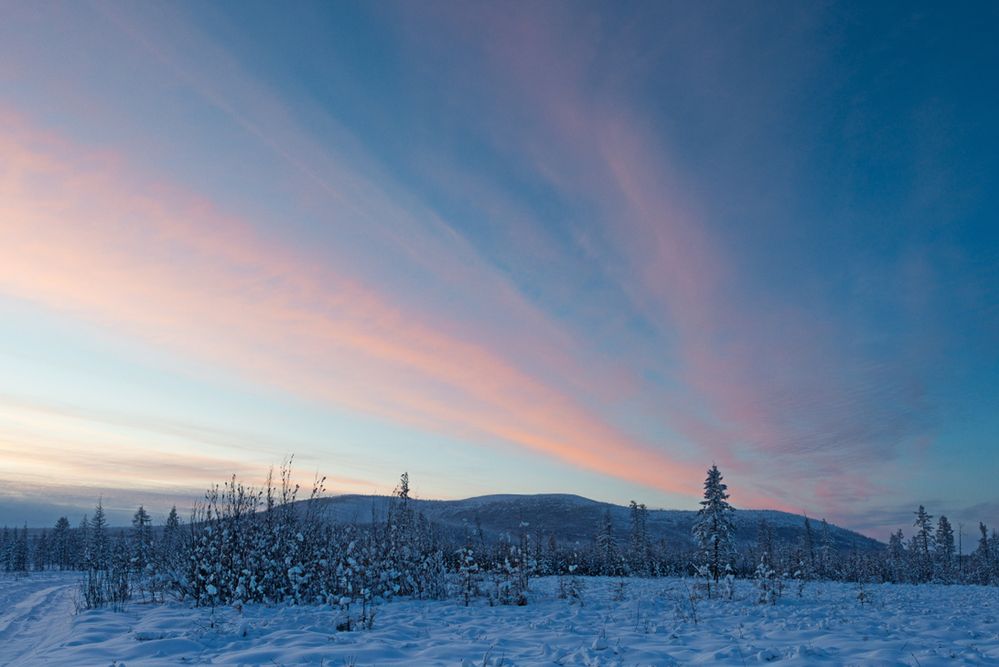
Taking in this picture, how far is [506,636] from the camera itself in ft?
33.0

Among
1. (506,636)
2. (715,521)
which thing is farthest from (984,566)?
(506,636)

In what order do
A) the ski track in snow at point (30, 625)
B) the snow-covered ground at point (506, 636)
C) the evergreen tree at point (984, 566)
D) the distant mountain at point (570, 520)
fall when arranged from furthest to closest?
the distant mountain at point (570, 520) < the evergreen tree at point (984, 566) < the ski track in snow at point (30, 625) < the snow-covered ground at point (506, 636)

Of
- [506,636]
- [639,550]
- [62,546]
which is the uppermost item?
Answer: [506,636]

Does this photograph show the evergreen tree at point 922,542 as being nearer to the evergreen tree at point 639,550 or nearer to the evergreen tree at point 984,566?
the evergreen tree at point 984,566

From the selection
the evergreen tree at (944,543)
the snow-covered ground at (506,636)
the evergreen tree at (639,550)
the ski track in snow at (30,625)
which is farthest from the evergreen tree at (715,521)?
the evergreen tree at (944,543)

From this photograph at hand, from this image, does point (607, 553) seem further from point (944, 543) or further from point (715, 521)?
point (944, 543)

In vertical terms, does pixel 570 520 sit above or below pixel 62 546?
below

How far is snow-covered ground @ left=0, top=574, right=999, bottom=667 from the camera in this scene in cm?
788

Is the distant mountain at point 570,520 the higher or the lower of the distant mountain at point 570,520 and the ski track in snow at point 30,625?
the lower

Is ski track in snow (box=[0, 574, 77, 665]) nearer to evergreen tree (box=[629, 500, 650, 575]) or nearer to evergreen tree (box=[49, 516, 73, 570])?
evergreen tree (box=[629, 500, 650, 575])

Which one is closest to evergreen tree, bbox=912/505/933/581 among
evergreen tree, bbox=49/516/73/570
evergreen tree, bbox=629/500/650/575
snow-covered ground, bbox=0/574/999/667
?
evergreen tree, bbox=629/500/650/575

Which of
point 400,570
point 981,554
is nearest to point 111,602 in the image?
point 400,570

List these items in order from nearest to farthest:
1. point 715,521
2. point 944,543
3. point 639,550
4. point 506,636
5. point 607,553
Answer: point 506,636 → point 715,521 → point 607,553 → point 639,550 → point 944,543

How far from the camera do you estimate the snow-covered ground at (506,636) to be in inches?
310
